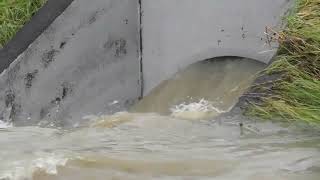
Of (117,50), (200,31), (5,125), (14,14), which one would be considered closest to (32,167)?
(5,125)

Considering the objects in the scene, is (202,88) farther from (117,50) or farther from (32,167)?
(32,167)

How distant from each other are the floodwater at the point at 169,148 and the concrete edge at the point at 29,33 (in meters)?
0.49

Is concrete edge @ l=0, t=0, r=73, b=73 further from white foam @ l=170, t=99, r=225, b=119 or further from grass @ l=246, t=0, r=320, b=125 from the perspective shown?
grass @ l=246, t=0, r=320, b=125

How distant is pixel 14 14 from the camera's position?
16.4ft

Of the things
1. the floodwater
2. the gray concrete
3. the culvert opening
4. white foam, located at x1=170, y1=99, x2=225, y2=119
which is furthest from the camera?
the gray concrete

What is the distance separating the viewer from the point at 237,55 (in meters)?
4.53

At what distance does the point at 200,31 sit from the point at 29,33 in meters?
1.25

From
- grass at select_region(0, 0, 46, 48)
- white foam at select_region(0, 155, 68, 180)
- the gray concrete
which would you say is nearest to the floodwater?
white foam at select_region(0, 155, 68, 180)

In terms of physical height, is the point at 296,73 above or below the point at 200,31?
below

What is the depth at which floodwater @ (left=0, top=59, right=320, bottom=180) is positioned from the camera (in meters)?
3.12

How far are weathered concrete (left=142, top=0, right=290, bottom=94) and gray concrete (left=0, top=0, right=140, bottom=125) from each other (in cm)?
13

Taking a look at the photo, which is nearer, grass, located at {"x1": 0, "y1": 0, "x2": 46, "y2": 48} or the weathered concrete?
the weathered concrete

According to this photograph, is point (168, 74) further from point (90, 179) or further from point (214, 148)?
point (90, 179)

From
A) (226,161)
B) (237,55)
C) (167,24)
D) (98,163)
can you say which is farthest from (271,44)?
(98,163)
